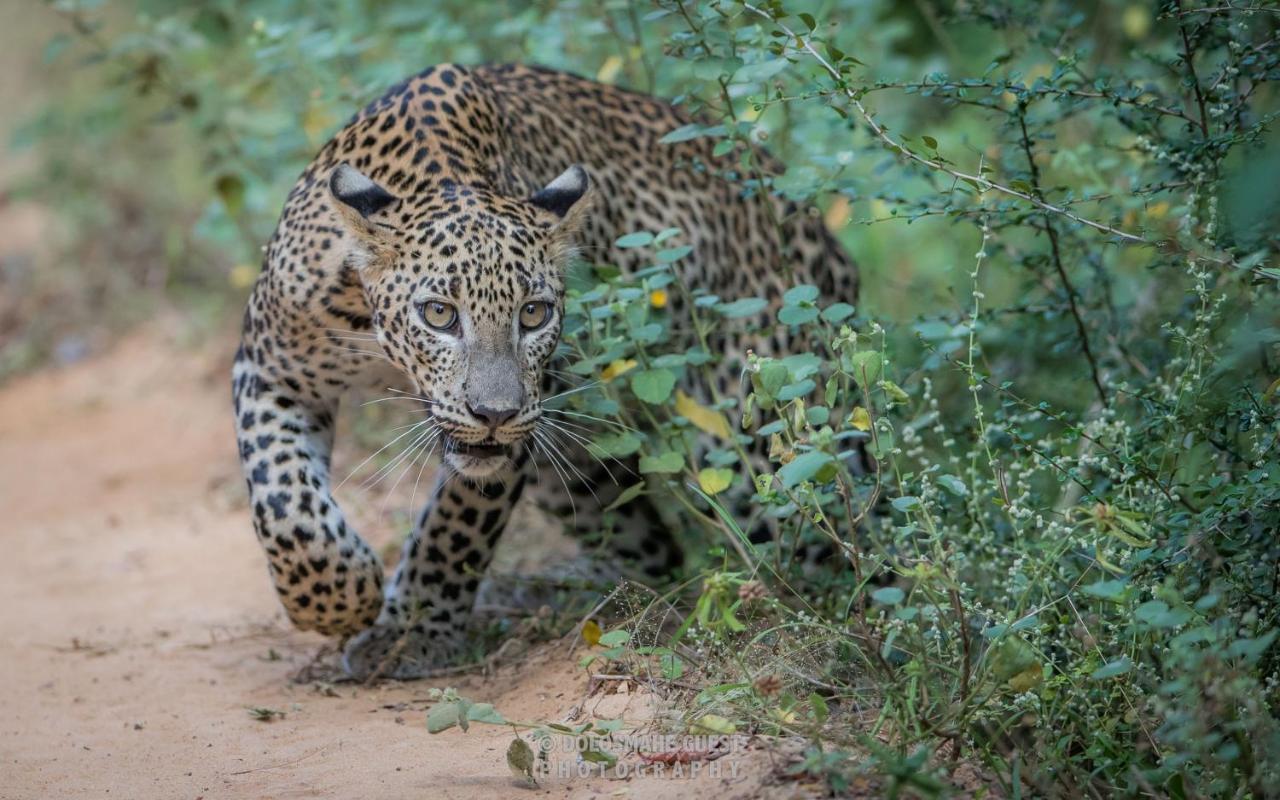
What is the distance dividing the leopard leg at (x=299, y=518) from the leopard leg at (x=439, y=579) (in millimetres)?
284

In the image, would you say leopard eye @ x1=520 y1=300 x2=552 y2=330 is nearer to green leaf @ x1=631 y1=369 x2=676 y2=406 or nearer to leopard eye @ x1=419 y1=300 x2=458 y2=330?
leopard eye @ x1=419 y1=300 x2=458 y2=330

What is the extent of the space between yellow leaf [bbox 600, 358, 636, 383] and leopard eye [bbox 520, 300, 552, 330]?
31cm

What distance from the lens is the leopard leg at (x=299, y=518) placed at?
5664 mm

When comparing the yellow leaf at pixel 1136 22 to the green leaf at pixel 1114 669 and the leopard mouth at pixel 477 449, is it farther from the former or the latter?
the green leaf at pixel 1114 669

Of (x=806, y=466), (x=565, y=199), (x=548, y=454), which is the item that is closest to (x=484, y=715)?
(x=806, y=466)

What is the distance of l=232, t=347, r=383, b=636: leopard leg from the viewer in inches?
223

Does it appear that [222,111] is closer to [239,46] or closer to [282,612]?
[239,46]

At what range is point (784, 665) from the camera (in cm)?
470

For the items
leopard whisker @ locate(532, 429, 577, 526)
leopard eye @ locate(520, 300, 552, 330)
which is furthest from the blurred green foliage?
leopard whisker @ locate(532, 429, 577, 526)

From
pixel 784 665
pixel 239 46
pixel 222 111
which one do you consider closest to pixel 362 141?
pixel 784 665

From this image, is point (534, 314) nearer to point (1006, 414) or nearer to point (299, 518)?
point (299, 518)

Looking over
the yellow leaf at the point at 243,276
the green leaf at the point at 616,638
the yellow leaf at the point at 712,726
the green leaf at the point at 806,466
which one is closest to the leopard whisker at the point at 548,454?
the green leaf at the point at 616,638

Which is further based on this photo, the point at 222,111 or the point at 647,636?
the point at 222,111

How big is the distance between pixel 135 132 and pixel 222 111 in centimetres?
394
